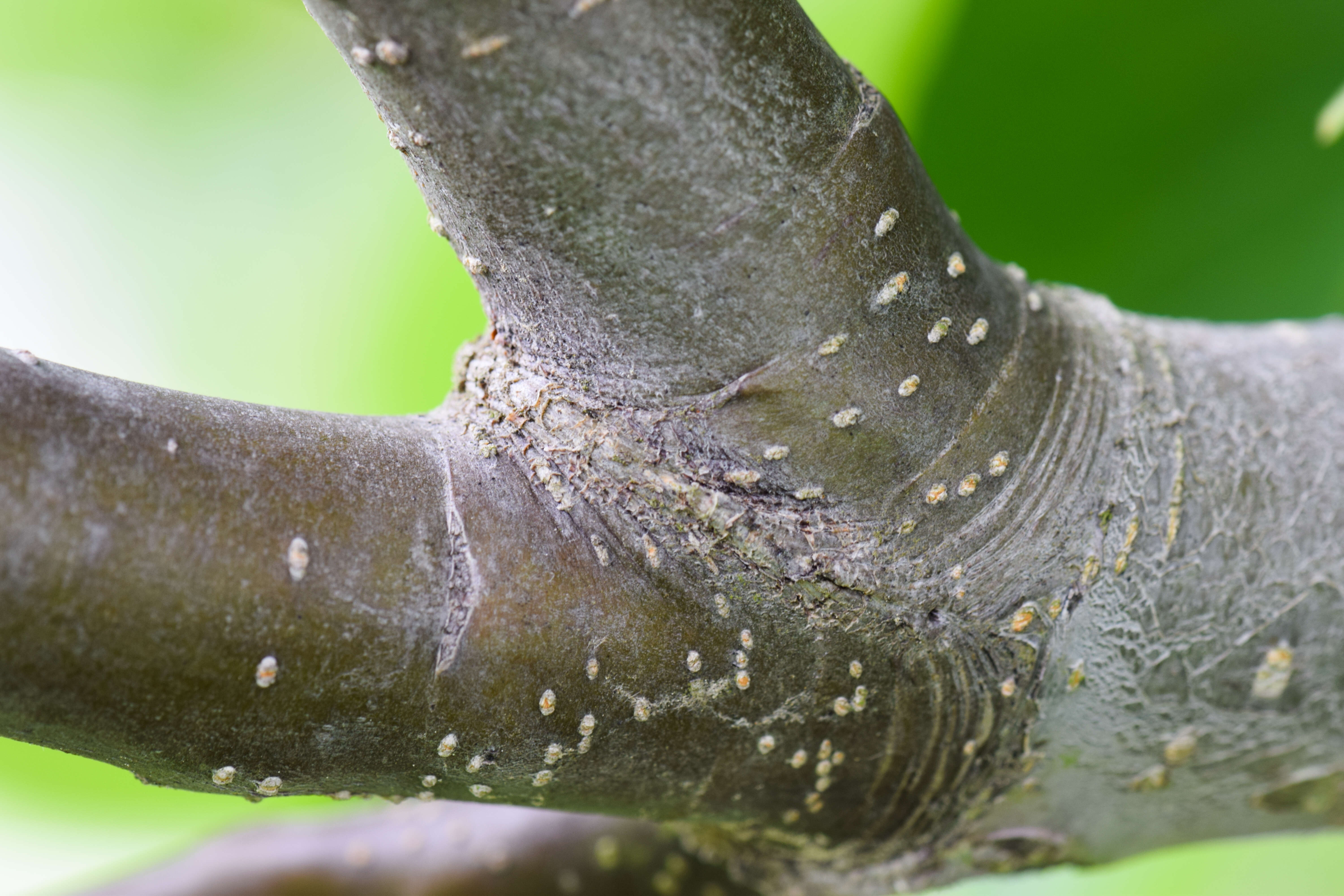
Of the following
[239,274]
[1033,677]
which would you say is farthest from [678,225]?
[239,274]

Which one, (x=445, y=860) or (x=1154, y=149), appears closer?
(x=445, y=860)

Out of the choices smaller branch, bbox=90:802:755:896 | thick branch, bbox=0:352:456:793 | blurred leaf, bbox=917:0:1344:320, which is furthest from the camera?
blurred leaf, bbox=917:0:1344:320

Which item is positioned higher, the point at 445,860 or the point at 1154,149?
the point at 1154,149

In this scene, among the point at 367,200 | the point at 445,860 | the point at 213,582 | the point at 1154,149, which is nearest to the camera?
the point at 213,582

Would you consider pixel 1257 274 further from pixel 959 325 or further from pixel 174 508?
pixel 174 508

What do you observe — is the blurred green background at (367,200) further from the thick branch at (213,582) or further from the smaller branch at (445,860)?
the thick branch at (213,582)

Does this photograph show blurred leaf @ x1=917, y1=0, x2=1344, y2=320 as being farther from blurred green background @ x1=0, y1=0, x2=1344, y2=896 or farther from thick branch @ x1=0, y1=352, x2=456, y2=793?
thick branch @ x1=0, y1=352, x2=456, y2=793

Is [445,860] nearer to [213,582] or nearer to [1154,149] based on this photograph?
[213,582]

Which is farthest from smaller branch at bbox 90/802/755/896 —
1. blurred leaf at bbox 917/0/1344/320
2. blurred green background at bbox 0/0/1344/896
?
blurred leaf at bbox 917/0/1344/320

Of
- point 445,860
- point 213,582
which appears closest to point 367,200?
point 445,860
